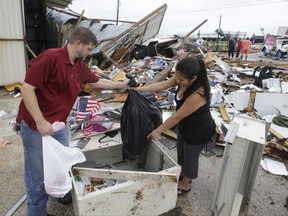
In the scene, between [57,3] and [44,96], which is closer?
[44,96]

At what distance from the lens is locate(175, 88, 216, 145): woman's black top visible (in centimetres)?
221

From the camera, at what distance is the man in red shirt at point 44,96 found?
1.56 meters

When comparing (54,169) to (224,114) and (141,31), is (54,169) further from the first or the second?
(141,31)

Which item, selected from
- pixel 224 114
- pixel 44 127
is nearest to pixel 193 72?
pixel 44 127

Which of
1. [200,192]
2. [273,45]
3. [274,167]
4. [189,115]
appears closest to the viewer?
[189,115]

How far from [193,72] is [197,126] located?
1.77 ft

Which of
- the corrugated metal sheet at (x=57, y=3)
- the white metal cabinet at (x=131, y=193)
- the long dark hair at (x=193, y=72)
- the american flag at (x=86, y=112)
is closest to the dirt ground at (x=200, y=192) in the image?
the white metal cabinet at (x=131, y=193)

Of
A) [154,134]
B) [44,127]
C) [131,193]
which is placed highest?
[44,127]

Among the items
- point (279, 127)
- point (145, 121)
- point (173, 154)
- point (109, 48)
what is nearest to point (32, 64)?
point (145, 121)

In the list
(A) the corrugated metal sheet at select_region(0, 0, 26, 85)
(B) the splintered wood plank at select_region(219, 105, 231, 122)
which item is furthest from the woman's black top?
(A) the corrugated metal sheet at select_region(0, 0, 26, 85)

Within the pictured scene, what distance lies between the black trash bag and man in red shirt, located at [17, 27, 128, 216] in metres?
0.62

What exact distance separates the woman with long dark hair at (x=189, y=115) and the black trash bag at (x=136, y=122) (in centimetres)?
10

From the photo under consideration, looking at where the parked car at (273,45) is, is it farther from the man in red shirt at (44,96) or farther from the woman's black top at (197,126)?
the man in red shirt at (44,96)

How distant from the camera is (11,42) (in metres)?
6.18
